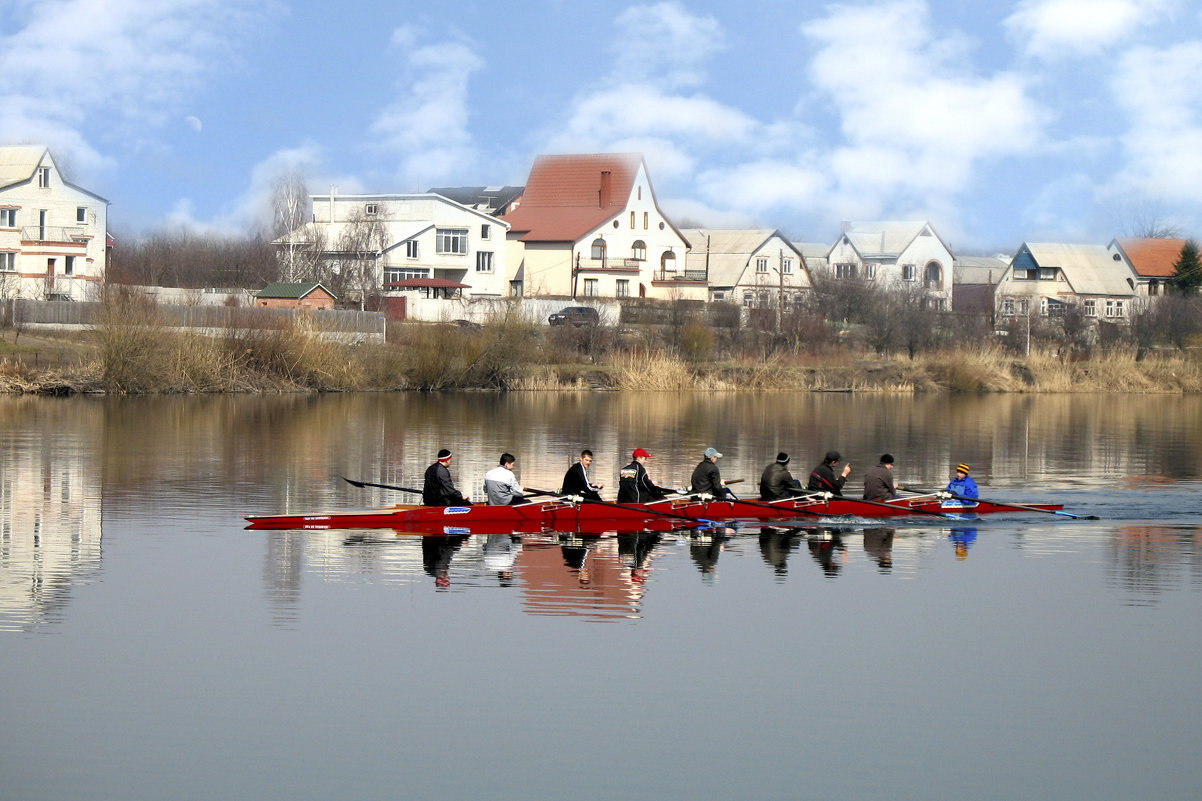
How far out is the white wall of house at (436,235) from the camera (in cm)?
8594

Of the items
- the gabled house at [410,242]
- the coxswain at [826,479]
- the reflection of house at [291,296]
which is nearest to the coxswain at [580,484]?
the coxswain at [826,479]

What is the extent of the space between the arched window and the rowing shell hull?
8427 centimetres

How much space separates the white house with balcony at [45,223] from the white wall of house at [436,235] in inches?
542

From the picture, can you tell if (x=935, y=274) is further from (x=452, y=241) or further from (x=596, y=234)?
(x=452, y=241)

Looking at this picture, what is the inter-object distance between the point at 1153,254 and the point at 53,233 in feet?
279

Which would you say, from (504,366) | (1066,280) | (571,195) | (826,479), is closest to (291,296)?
(504,366)

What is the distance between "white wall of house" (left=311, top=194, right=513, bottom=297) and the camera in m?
85.9

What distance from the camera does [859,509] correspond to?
24.1 metres

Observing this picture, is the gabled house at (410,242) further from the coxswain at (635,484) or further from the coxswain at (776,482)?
the coxswain at (635,484)

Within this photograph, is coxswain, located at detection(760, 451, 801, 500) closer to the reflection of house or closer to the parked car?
the parked car

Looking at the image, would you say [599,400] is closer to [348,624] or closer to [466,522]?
[466,522]

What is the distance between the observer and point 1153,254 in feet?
371

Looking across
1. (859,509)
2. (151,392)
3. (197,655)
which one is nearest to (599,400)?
(151,392)

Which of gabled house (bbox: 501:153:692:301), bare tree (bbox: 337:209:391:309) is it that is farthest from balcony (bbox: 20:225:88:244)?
gabled house (bbox: 501:153:692:301)
